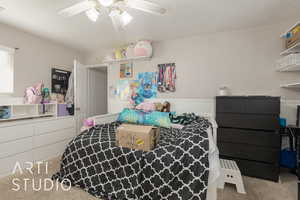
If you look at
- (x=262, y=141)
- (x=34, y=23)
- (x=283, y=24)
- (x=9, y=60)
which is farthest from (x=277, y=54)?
(x=9, y=60)

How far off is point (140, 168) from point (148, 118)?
0.93 metres

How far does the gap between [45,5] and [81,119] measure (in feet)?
7.22

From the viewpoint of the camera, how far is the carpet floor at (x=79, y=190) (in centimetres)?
151

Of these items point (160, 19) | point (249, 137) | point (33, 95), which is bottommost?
point (249, 137)

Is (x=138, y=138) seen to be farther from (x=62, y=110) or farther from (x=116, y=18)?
(x=62, y=110)

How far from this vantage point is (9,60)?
7.74ft

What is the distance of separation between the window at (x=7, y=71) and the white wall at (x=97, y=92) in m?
1.47

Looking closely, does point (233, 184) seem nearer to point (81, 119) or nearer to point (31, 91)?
point (81, 119)

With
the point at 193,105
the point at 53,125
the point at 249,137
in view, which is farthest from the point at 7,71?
the point at 249,137

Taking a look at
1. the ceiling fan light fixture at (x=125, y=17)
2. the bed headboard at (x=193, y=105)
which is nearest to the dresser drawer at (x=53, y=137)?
the bed headboard at (x=193, y=105)

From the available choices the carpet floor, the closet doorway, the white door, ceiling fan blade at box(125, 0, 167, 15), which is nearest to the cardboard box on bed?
the carpet floor

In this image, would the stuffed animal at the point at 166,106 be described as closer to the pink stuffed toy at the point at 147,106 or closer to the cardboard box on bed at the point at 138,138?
the pink stuffed toy at the point at 147,106

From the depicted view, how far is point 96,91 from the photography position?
3.90 metres

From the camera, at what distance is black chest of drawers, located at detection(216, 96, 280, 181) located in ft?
6.19
